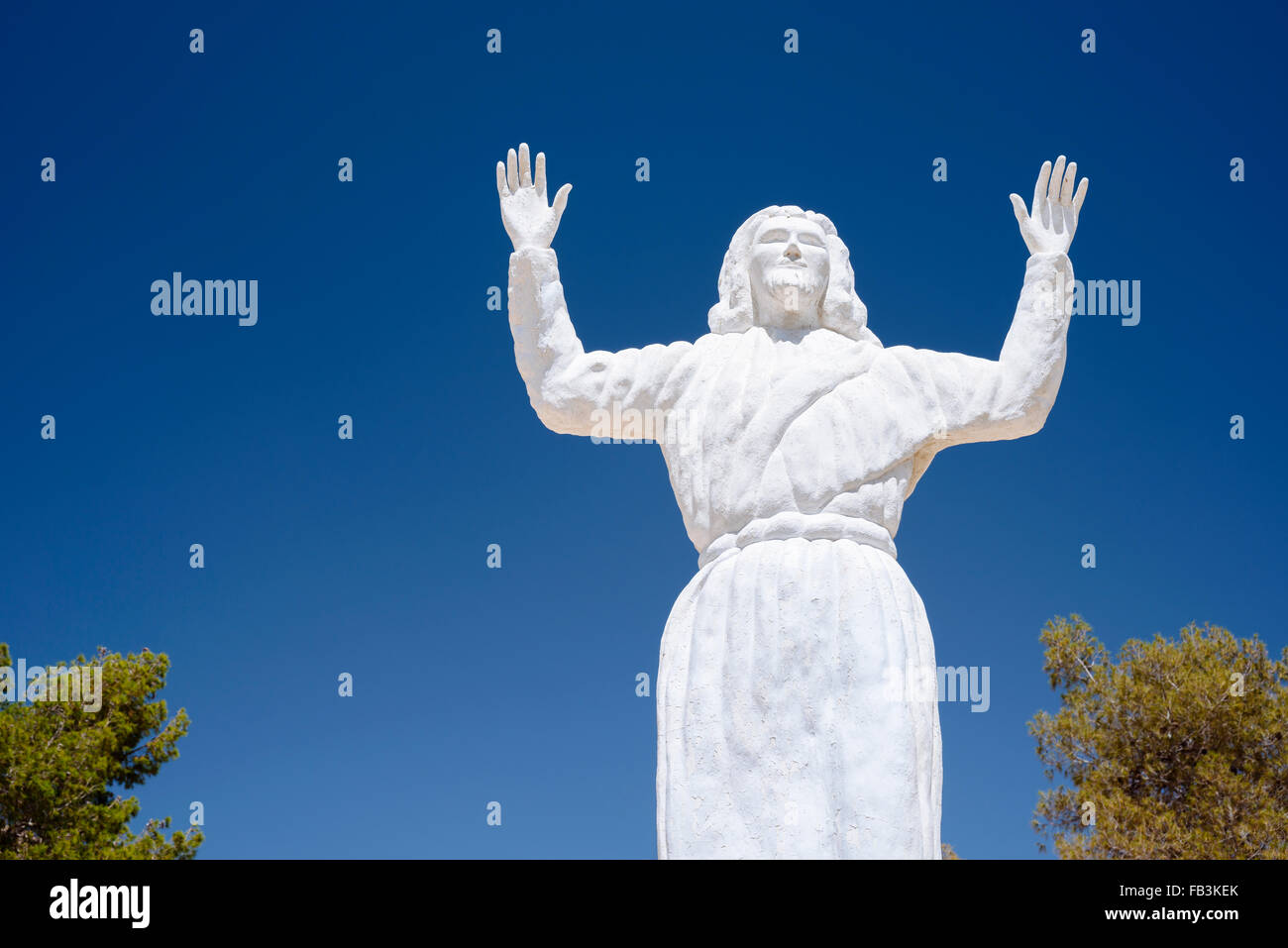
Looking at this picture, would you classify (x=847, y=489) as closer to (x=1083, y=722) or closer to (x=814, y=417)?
(x=814, y=417)

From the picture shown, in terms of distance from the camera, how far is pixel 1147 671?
21.4 metres

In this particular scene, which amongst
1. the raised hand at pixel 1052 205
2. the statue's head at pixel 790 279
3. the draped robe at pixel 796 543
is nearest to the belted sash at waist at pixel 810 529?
the draped robe at pixel 796 543

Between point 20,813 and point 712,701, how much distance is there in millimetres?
16507

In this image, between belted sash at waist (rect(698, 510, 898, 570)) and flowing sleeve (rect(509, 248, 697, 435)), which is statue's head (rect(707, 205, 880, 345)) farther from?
belted sash at waist (rect(698, 510, 898, 570))

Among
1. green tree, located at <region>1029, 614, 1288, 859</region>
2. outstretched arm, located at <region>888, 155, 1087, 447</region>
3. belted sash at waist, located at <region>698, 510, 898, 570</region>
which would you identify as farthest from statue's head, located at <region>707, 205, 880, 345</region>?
green tree, located at <region>1029, 614, 1288, 859</region>

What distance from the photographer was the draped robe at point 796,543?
695cm

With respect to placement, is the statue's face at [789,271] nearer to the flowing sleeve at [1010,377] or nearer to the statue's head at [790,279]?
the statue's head at [790,279]

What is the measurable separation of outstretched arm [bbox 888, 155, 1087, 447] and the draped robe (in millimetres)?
10

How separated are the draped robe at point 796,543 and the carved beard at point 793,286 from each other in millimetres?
192

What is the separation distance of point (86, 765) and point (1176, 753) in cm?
1567

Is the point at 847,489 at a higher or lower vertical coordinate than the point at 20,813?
higher
